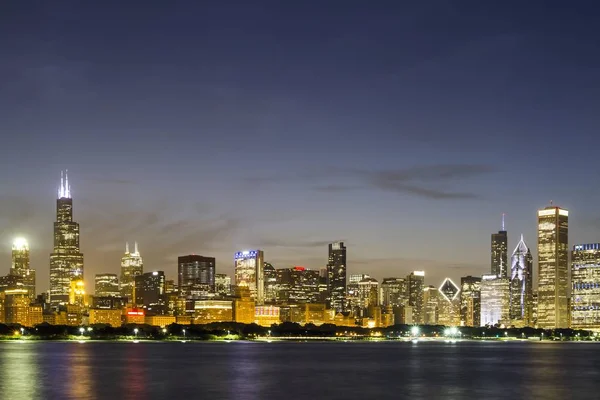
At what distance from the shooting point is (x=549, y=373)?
125 meters

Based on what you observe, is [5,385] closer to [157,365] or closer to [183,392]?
[183,392]

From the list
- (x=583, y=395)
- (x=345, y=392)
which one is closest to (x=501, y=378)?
(x=583, y=395)

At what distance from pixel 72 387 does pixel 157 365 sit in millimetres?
43584

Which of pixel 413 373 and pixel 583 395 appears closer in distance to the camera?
pixel 583 395

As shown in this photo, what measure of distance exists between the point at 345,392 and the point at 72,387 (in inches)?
1083

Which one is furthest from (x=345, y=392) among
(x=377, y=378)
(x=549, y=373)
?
(x=549, y=373)

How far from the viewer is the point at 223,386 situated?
96500 mm

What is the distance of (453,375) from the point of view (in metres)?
118

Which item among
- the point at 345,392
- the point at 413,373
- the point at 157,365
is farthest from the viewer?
the point at 157,365

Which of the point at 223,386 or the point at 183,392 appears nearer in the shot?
the point at 183,392

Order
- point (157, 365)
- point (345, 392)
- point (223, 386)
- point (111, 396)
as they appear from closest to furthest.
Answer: point (111, 396) < point (345, 392) < point (223, 386) < point (157, 365)

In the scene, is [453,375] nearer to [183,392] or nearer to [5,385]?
[183,392]

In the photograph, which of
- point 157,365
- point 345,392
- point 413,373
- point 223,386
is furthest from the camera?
point 157,365

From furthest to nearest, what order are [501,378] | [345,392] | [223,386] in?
[501,378], [223,386], [345,392]
